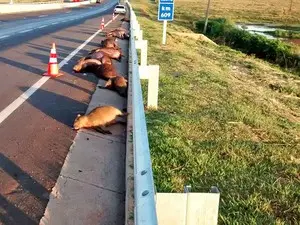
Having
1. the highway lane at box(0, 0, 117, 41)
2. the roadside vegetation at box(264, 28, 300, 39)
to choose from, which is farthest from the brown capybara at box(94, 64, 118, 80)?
the roadside vegetation at box(264, 28, 300, 39)

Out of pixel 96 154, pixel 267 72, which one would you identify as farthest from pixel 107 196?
pixel 267 72

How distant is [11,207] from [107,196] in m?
0.81

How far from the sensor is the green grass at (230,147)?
4867mm

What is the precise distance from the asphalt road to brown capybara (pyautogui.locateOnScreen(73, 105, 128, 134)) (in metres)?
0.18

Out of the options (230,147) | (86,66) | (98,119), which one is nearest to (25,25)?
(86,66)

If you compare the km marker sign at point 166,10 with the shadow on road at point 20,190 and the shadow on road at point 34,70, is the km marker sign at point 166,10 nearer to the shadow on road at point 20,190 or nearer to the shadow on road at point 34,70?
the shadow on road at point 34,70

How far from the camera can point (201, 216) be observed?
3064 millimetres

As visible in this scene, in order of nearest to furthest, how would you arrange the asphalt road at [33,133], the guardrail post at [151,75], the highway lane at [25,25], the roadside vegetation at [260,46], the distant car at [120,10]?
the asphalt road at [33,133], the guardrail post at [151,75], the highway lane at [25,25], the roadside vegetation at [260,46], the distant car at [120,10]

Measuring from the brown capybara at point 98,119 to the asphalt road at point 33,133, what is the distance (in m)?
0.18

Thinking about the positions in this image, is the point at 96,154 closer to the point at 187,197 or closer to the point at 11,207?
the point at 11,207

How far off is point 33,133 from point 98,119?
2.83ft

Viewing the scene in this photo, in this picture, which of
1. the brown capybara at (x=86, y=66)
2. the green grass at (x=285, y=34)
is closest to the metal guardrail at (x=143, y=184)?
the brown capybara at (x=86, y=66)

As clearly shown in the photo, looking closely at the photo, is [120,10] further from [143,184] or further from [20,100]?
[143,184]

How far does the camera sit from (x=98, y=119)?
6223 mm
